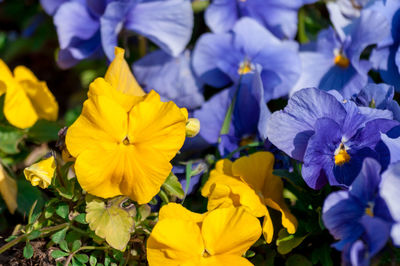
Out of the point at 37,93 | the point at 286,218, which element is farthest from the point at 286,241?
the point at 37,93

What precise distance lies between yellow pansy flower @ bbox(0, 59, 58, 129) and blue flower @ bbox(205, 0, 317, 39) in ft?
1.34

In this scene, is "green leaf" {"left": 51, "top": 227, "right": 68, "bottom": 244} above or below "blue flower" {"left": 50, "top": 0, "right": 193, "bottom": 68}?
below

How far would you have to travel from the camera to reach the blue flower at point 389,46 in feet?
3.51

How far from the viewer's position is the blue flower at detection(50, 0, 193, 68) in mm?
1189

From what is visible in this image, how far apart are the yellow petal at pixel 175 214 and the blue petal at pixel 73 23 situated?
57 centimetres

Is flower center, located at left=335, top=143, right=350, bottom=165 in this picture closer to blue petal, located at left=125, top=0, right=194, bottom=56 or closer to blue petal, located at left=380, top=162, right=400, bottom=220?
blue petal, located at left=380, top=162, right=400, bottom=220

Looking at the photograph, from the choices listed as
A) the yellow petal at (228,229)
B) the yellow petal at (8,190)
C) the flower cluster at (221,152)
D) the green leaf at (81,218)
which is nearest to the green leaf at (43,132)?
the flower cluster at (221,152)

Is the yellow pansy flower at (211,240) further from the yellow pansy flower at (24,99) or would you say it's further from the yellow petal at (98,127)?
the yellow pansy flower at (24,99)

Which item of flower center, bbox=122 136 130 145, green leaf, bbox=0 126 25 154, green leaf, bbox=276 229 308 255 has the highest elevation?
flower center, bbox=122 136 130 145

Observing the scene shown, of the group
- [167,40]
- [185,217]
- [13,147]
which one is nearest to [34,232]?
[185,217]

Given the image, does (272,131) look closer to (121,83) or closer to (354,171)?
(354,171)

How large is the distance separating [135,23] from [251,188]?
21.1 inches

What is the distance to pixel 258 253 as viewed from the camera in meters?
0.91

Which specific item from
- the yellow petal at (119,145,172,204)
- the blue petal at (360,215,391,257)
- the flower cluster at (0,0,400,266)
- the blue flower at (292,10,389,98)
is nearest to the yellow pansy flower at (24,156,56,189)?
the flower cluster at (0,0,400,266)
